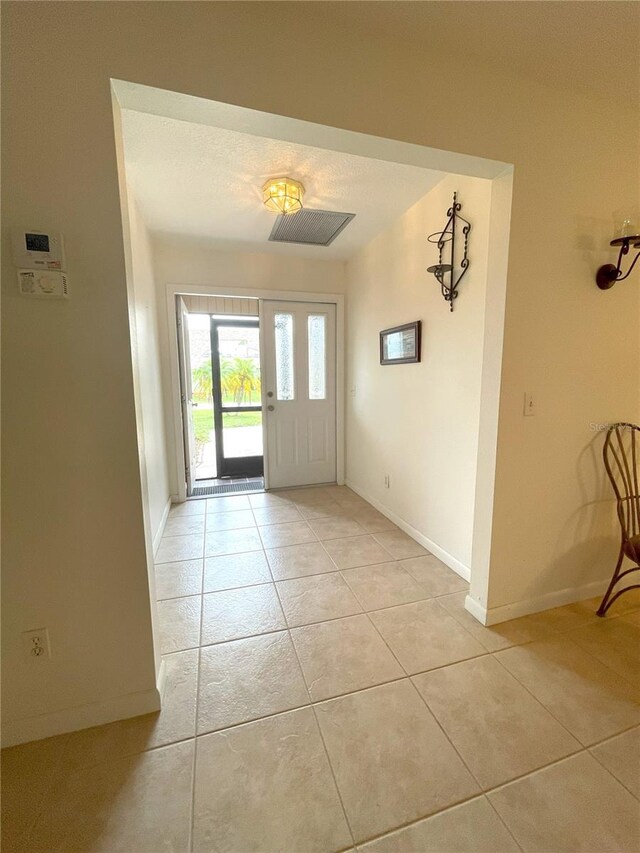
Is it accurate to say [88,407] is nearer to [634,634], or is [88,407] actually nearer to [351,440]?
[634,634]

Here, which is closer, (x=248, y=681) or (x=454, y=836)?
(x=454, y=836)

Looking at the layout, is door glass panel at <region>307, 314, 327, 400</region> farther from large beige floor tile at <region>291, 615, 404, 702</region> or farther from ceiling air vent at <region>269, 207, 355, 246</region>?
large beige floor tile at <region>291, 615, 404, 702</region>

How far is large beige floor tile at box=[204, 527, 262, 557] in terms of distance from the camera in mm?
2514

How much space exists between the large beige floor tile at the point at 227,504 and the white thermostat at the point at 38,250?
2580 mm

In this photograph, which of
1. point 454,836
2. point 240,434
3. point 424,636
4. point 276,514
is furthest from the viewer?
point 240,434

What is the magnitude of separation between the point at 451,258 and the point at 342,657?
229 centimetres

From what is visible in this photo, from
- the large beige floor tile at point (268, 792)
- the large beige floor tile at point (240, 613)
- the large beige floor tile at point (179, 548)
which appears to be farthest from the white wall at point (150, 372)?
the large beige floor tile at point (268, 792)

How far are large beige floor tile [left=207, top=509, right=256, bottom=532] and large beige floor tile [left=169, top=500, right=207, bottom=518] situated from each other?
16 cm

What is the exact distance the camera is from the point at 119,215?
1072 mm

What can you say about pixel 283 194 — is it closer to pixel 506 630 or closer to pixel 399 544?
pixel 399 544

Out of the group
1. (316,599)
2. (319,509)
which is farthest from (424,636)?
(319,509)

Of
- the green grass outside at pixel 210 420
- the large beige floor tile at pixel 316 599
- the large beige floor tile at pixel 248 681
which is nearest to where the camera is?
the large beige floor tile at pixel 248 681

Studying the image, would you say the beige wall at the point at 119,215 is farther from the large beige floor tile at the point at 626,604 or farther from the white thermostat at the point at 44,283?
the large beige floor tile at the point at 626,604

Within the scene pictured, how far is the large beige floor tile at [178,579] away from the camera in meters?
2.04
